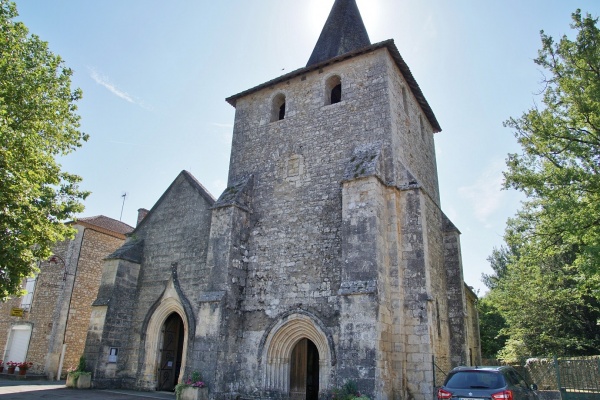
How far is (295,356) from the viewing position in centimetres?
1338

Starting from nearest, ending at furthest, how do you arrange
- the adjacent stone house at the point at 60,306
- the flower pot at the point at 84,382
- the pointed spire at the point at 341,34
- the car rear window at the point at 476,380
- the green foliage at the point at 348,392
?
the car rear window at the point at 476,380
the green foliage at the point at 348,392
the flower pot at the point at 84,382
the pointed spire at the point at 341,34
the adjacent stone house at the point at 60,306

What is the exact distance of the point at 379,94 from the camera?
13812 mm

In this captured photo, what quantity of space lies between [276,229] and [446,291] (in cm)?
616

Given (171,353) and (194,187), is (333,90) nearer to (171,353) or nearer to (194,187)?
(194,187)

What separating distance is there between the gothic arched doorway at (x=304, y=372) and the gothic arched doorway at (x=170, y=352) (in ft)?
16.9

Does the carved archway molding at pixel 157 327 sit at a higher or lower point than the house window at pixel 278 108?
lower

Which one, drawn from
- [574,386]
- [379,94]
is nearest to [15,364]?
[379,94]

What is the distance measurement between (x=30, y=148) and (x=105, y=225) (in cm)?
1313

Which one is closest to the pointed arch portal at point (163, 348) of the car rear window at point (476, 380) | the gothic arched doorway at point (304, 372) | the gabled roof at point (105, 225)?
the gothic arched doorway at point (304, 372)

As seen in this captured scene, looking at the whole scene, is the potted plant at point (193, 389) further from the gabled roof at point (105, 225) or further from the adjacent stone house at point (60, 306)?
the gabled roof at point (105, 225)

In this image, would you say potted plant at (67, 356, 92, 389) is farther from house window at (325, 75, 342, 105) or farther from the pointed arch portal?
house window at (325, 75, 342, 105)

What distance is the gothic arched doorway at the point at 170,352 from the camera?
1550 centimetres

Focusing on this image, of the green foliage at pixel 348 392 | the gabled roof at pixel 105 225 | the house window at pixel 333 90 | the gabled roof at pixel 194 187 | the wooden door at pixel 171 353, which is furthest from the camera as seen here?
the gabled roof at pixel 105 225

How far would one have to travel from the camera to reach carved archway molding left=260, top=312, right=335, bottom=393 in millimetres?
12195
